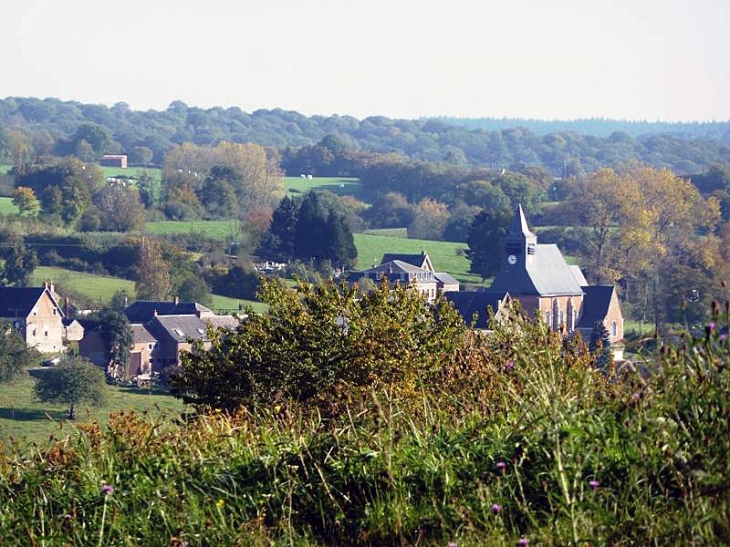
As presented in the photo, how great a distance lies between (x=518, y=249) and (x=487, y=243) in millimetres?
7597

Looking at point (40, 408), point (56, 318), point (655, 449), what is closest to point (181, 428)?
point (655, 449)

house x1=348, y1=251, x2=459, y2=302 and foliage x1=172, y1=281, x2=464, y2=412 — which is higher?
foliage x1=172, y1=281, x2=464, y2=412

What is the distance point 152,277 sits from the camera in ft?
226

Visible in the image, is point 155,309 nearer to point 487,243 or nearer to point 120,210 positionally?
point 120,210

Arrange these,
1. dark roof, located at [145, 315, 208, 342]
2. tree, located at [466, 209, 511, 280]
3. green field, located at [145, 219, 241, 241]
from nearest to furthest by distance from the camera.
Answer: dark roof, located at [145, 315, 208, 342], tree, located at [466, 209, 511, 280], green field, located at [145, 219, 241, 241]

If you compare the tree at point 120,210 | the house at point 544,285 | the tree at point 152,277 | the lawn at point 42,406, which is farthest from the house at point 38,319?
the house at point 544,285

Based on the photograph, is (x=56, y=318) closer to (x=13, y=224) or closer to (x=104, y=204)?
Answer: (x=13, y=224)

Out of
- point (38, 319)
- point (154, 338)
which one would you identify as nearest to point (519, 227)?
point (154, 338)

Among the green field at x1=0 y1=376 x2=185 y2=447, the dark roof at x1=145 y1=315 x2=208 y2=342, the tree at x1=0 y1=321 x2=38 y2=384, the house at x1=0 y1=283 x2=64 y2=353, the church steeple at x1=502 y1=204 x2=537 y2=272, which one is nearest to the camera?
the green field at x1=0 y1=376 x2=185 y2=447

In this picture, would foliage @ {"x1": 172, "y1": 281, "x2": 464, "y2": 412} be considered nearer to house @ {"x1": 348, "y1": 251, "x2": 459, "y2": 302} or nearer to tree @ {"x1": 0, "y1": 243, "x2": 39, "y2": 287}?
house @ {"x1": 348, "y1": 251, "x2": 459, "y2": 302}

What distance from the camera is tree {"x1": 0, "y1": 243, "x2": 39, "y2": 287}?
228 ft

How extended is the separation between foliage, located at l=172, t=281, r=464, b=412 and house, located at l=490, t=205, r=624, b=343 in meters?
54.6

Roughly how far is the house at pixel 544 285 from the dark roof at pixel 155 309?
63.4 ft

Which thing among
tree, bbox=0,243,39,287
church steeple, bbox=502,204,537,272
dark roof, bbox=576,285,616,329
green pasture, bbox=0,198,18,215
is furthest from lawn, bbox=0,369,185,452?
green pasture, bbox=0,198,18,215
